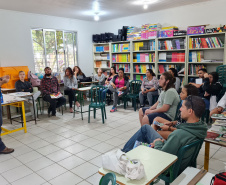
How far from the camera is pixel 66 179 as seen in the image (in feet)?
8.27

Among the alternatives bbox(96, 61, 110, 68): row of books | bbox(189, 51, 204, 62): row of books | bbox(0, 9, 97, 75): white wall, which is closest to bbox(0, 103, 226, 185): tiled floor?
bbox(0, 9, 97, 75): white wall

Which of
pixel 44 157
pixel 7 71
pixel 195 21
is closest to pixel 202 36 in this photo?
pixel 195 21

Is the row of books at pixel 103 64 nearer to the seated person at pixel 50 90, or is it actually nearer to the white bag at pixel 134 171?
the seated person at pixel 50 90

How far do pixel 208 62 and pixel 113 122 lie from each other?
2877 mm

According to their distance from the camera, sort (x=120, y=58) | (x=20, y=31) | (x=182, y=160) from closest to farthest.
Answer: (x=182, y=160) < (x=20, y=31) < (x=120, y=58)

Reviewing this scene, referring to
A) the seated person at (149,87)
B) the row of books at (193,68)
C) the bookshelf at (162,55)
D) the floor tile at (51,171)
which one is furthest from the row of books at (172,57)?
the floor tile at (51,171)

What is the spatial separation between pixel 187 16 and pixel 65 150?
4914 millimetres

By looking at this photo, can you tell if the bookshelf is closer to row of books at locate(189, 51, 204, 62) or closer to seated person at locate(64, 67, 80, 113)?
row of books at locate(189, 51, 204, 62)

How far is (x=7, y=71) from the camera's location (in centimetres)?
544

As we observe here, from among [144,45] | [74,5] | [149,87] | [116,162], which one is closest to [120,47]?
[144,45]

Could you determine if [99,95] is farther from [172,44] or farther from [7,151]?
[172,44]

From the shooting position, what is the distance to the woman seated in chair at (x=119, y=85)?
5820 mm

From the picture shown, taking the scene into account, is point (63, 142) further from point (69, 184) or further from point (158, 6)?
point (158, 6)

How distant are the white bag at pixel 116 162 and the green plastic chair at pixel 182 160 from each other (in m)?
0.57
